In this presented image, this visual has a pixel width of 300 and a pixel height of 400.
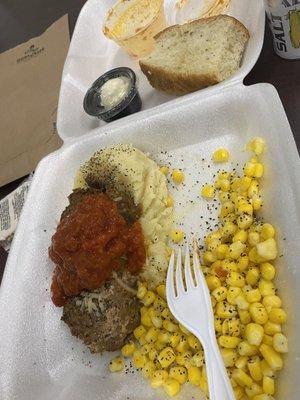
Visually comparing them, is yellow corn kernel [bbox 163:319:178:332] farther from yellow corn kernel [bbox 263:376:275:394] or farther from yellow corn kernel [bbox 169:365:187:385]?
yellow corn kernel [bbox 263:376:275:394]

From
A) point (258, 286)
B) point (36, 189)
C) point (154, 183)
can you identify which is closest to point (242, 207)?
point (258, 286)

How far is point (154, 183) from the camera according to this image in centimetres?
222

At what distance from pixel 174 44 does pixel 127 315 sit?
4.97ft

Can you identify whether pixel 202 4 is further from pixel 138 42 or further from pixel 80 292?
pixel 80 292

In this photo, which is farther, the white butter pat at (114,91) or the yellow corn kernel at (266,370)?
the white butter pat at (114,91)

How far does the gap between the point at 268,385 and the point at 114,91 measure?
67.0 inches

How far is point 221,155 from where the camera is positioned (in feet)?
7.08

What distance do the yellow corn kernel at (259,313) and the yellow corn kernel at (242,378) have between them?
18 centimetres

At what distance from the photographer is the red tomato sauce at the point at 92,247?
1849 mm

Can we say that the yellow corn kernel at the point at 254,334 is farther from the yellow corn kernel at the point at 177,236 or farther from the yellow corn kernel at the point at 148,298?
the yellow corn kernel at the point at 177,236

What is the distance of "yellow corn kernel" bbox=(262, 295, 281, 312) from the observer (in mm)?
1604

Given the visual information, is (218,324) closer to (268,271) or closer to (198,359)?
(198,359)

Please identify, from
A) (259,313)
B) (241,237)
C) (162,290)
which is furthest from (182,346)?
(241,237)

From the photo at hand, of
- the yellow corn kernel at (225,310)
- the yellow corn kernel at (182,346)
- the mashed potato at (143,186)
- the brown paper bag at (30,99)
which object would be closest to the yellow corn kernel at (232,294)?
the yellow corn kernel at (225,310)
